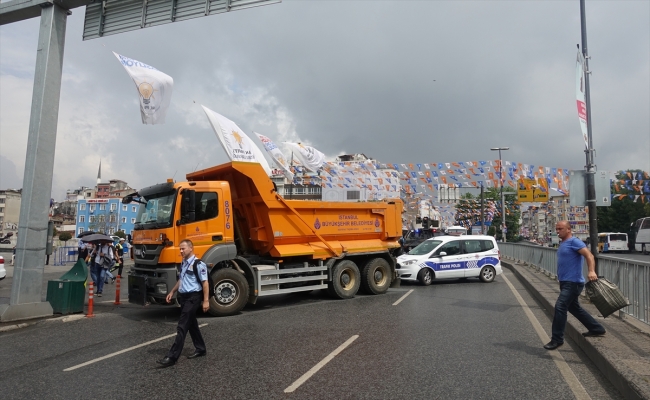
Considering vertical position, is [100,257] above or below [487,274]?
above

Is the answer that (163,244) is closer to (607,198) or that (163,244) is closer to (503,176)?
(607,198)

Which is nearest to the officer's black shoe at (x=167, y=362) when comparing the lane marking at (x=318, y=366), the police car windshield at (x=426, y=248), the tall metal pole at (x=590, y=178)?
Answer: the lane marking at (x=318, y=366)

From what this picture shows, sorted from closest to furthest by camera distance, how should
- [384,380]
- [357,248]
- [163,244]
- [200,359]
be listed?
1. [384,380]
2. [200,359]
3. [163,244]
4. [357,248]

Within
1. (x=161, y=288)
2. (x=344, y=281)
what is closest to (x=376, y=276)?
(x=344, y=281)

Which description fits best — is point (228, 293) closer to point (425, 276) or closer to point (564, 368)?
point (564, 368)

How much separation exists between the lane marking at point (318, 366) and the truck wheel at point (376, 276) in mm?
5337

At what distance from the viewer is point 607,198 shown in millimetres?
10922

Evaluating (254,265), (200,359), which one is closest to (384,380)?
(200,359)

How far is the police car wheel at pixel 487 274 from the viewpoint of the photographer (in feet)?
51.9

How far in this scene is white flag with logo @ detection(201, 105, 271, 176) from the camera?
47.2 ft

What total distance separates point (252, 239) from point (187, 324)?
4990 millimetres

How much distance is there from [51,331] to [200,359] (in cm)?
401

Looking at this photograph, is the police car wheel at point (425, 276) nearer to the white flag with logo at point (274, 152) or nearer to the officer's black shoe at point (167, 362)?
the white flag with logo at point (274, 152)

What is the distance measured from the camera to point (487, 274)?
15875 mm
